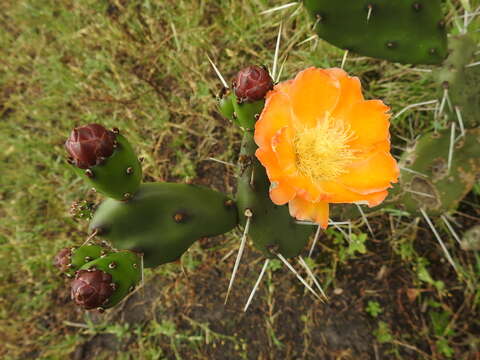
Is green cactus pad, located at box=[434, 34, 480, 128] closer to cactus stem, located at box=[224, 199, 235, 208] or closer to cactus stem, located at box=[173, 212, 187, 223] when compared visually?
cactus stem, located at box=[224, 199, 235, 208]

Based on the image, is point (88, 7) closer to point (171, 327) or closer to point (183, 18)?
point (183, 18)

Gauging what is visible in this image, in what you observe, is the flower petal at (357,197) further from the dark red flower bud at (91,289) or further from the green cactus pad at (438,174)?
the green cactus pad at (438,174)

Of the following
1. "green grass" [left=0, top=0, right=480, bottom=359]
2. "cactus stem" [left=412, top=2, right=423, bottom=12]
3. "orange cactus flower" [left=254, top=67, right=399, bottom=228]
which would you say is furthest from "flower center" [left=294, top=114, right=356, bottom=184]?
"green grass" [left=0, top=0, right=480, bottom=359]

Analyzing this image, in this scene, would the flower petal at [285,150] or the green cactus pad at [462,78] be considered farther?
the green cactus pad at [462,78]

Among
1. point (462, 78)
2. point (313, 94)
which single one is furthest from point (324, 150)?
point (462, 78)

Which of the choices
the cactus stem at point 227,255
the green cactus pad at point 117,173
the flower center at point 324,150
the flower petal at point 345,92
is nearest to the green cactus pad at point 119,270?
the green cactus pad at point 117,173

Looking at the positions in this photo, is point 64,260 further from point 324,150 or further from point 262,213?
point 324,150

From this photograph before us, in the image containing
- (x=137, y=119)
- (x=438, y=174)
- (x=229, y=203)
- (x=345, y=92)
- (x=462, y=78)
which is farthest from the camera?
(x=137, y=119)
